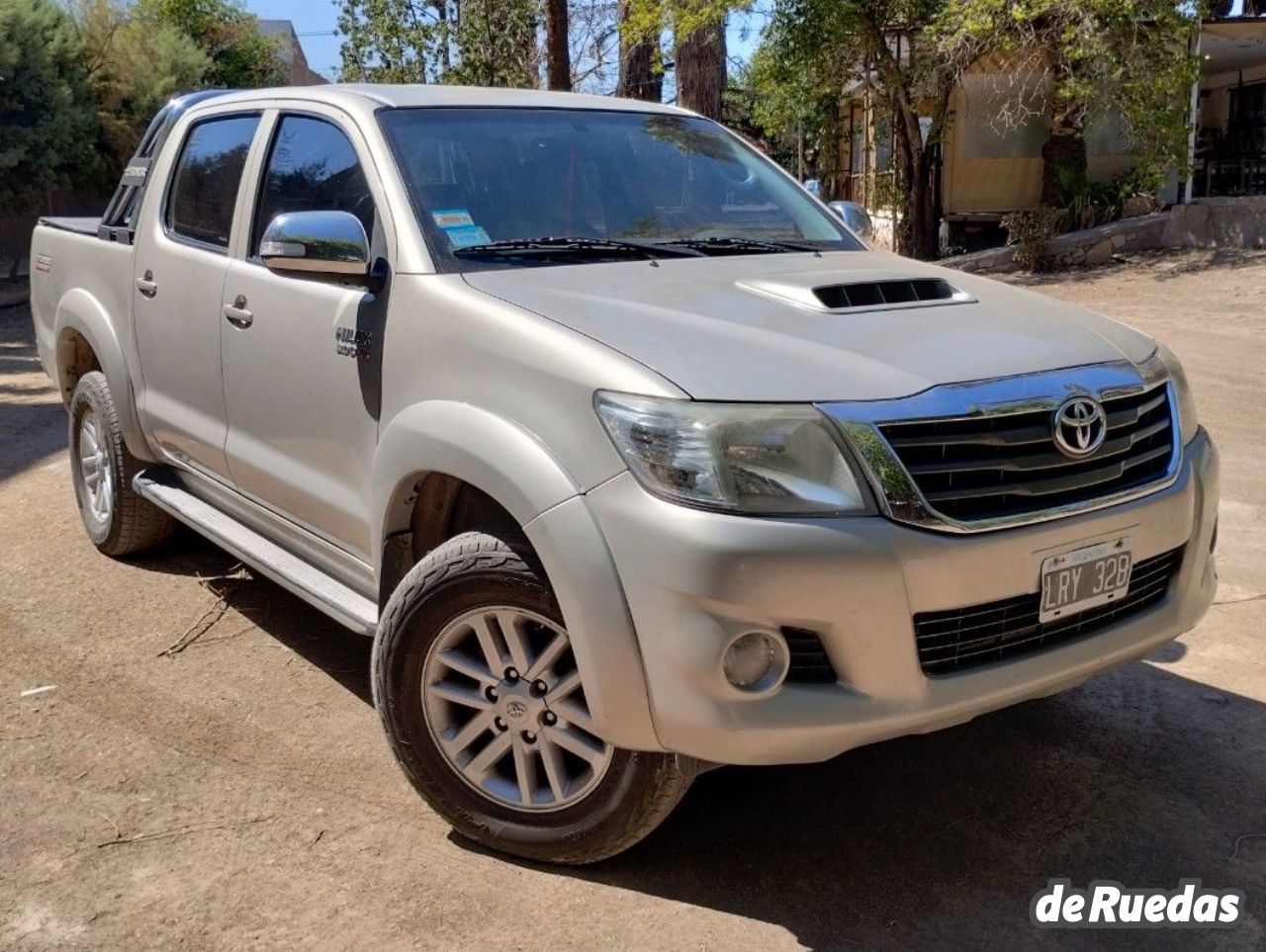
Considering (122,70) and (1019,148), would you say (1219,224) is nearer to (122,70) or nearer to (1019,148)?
(1019,148)

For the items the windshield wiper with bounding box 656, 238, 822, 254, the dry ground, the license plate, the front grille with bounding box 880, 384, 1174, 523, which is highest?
the windshield wiper with bounding box 656, 238, 822, 254

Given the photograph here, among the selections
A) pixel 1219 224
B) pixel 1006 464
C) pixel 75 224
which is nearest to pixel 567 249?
pixel 1006 464

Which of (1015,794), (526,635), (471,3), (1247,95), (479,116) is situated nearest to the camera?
(526,635)

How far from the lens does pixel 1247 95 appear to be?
23.6m

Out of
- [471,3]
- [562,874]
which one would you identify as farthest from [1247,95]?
[562,874]

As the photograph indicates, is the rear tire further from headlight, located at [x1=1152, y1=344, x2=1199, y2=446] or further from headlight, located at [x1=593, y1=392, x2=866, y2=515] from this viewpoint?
headlight, located at [x1=1152, y1=344, x2=1199, y2=446]

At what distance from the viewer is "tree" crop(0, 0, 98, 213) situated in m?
18.2

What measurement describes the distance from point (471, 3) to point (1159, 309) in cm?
2023

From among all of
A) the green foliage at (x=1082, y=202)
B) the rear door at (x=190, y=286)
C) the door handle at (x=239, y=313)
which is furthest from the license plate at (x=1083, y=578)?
the green foliage at (x=1082, y=202)

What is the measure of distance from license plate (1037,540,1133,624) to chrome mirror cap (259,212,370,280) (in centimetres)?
195

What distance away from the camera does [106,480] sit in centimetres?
559

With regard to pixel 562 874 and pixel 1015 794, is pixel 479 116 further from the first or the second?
pixel 1015 794

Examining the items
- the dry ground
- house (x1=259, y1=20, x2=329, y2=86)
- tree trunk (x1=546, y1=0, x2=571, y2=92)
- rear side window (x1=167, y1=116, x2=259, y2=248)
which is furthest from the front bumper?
house (x1=259, y1=20, x2=329, y2=86)

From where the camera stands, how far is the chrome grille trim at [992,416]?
2.73 metres
